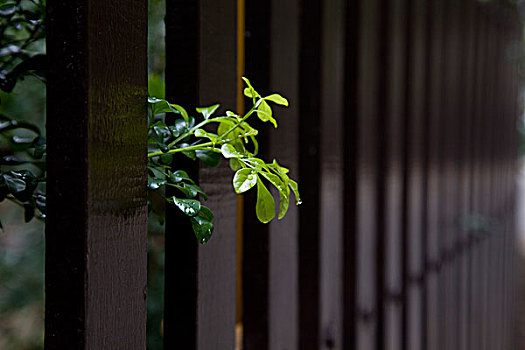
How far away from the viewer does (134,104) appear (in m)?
0.50

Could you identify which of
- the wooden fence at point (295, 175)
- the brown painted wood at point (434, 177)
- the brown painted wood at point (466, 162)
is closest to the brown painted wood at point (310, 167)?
the wooden fence at point (295, 175)

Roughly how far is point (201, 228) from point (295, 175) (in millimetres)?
492

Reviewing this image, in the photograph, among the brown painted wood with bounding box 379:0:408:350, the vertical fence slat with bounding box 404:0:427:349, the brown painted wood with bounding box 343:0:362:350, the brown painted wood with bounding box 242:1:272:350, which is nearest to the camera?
the brown painted wood with bounding box 242:1:272:350

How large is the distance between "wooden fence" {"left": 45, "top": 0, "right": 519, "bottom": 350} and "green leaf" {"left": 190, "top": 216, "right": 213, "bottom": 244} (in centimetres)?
6

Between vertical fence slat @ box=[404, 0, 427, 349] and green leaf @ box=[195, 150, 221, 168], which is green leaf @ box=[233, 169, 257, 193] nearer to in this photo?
green leaf @ box=[195, 150, 221, 168]

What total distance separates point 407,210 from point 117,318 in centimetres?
141

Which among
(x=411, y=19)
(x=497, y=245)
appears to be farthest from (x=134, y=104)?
(x=497, y=245)

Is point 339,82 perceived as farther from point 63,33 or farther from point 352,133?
point 63,33

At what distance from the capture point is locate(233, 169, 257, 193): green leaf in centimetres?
45

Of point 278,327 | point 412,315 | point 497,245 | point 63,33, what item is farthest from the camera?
point 497,245

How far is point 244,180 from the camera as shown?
0.46 m

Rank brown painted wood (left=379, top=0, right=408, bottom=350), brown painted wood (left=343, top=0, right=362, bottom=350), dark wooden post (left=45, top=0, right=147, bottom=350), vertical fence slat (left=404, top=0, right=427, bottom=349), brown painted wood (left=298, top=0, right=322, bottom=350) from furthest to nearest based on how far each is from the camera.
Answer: vertical fence slat (left=404, top=0, right=427, bottom=349) → brown painted wood (left=379, top=0, right=408, bottom=350) → brown painted wood (left=343, top=0, right=362, bottom=350) → brown painted wood (left=298, top=0, right=322, bottom=350) → dark wooden post (left=45, top=0, right=147, bottom=350)

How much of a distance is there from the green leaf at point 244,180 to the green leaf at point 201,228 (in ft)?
0.21

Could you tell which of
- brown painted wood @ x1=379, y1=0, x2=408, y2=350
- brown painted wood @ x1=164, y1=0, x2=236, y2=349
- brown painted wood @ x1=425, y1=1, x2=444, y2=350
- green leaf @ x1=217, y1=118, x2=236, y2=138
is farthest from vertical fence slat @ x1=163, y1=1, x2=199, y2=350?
brown painted wood @ x1=425, y1=1, x2=444, y2=350
